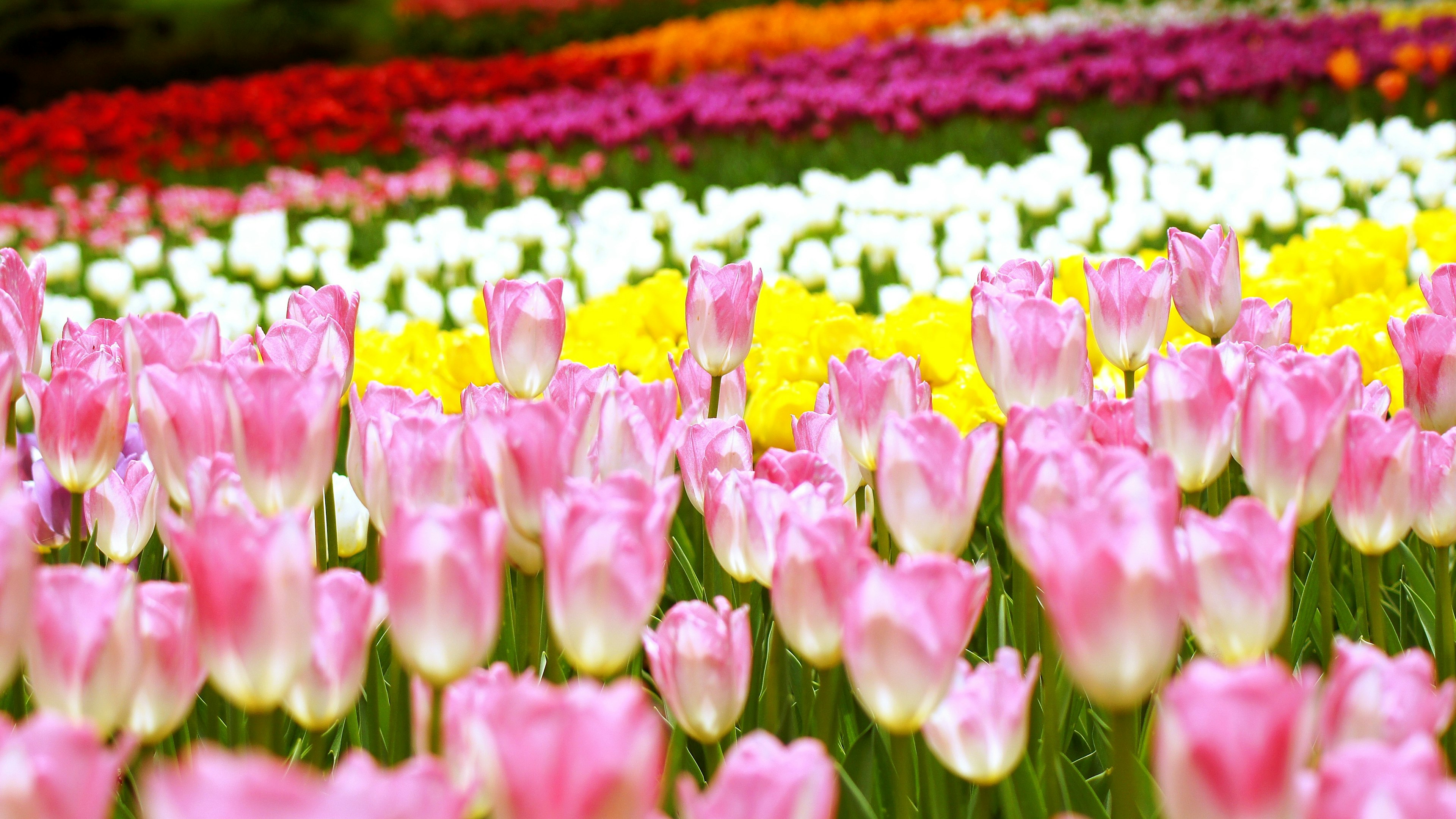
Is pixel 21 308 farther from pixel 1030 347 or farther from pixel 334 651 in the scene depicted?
pixel 1030 347

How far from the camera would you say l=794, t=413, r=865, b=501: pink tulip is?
1314 millimetres

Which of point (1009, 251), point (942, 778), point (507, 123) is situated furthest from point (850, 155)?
point (942, 778)

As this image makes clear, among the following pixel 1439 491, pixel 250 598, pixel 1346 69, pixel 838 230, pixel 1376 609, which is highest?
pixel 1346 69

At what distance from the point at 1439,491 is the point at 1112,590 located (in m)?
0.63

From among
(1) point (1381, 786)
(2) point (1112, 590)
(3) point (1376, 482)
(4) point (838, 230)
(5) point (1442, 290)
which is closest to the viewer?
(1) point (1381, 786)

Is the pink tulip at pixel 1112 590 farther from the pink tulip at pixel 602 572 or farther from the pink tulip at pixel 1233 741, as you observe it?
the pink tulip at pixel 602 572

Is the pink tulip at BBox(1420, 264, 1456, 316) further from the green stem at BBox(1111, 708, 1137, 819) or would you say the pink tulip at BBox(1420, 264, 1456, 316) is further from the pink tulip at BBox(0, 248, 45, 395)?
the pink tulip at BBox(0, 248, 45, 395)

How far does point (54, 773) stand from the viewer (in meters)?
0.56

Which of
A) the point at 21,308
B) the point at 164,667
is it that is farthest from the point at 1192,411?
the point at 21,308

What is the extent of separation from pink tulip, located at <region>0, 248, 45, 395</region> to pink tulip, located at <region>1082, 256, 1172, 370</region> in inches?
42.6

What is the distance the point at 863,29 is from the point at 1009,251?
1124cm

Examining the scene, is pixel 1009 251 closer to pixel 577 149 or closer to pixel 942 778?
pixel 942 778

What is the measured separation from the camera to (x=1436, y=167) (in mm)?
4258

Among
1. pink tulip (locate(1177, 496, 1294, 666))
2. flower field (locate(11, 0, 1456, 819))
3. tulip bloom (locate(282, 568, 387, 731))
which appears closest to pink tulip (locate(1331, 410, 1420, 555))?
flower field (locate(11, 0, 1456, 819))
